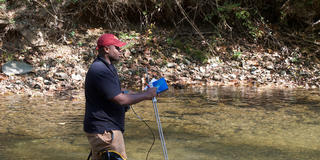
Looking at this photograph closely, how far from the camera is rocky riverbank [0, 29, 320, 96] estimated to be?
10906 mm

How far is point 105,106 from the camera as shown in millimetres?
3361

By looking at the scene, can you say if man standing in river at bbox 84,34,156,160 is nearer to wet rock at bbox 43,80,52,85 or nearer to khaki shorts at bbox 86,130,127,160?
khaki shorts at bbox 86,130,127,160

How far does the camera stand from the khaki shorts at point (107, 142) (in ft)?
11.0

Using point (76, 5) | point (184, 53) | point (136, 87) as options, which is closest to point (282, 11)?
point (184, 53)

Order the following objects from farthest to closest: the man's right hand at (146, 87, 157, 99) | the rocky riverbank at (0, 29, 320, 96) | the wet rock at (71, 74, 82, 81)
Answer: the wet rock at (71, 74, 82, 81) < the rocky riverbank at (0, 29, 320, 96) < the man's right hand at (146, 87, 157, 99)

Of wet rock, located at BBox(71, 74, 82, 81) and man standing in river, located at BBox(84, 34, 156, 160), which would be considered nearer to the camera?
man standing in river, located at BBox(84, 34, 156, 160)

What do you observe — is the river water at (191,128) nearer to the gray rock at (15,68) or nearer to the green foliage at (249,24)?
the gray rock at (15,68)

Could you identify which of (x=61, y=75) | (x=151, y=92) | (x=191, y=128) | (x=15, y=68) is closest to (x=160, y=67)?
(x=61, y=75)

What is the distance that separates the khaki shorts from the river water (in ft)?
5.20

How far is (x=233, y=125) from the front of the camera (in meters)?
6.68

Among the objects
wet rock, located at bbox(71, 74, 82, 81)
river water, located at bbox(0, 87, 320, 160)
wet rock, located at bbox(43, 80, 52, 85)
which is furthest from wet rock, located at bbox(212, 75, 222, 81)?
wet rock, located at bbox(43, 80, 52, 85)

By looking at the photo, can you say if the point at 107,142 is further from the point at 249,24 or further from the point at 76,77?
the point at 249,24

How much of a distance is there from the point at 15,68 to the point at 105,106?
347 inches

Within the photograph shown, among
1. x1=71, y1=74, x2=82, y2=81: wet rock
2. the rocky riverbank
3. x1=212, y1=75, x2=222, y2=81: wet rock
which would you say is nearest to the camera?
the rocky riverbank
